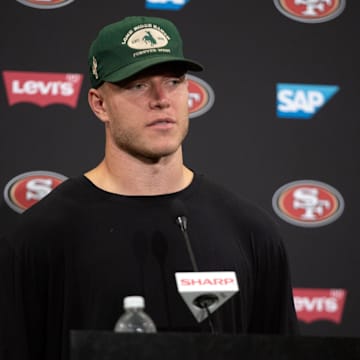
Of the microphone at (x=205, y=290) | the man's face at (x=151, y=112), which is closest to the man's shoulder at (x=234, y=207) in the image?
the man's face at (x=151, y=112)

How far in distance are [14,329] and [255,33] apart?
123 centimetres

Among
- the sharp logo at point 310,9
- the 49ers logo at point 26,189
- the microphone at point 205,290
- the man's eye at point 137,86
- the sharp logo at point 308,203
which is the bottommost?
the microphone at point 205,290

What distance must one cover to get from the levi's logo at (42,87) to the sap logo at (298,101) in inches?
23.9

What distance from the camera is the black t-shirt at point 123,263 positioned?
2521 mm

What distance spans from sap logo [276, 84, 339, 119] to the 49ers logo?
2.37 ft

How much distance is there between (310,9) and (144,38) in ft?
2.76

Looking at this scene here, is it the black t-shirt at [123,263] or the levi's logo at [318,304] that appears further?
the levi's logo at [318,304]

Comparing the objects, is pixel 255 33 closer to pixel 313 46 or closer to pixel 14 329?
pixel 313 46

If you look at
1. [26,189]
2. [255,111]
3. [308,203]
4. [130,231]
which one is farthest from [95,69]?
[308,203]

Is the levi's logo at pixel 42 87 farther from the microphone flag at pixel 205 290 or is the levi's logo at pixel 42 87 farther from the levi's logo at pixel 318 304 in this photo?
the microphone flag at pixel 205 290

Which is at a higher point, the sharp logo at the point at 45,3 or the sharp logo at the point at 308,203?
the sharp logo at the point at 45,3

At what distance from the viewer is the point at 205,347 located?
1.77m

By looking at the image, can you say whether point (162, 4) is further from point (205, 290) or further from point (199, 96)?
point (205, 290)

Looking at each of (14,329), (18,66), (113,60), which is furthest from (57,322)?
(18,66)
